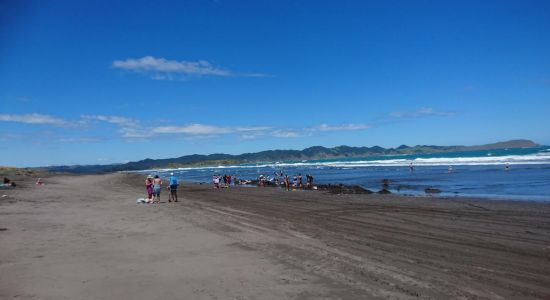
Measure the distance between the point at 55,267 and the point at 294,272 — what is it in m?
4.77

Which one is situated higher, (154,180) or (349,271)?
(154,180)

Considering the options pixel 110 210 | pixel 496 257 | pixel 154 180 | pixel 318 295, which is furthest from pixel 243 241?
pixel 154 180

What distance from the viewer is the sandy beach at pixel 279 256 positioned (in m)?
7.04

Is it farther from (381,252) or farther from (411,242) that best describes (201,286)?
(411,242)

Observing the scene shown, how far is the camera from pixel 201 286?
7223mm

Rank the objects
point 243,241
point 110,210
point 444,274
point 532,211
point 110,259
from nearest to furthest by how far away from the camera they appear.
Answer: point 444,274, point 110,259, point 243,241, point 532,211, point 110,210

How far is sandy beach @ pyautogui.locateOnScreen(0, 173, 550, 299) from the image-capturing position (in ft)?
23.1

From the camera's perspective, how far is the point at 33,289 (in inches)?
276

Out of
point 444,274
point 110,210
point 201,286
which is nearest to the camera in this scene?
point 201,286

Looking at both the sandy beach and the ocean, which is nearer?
the sandy beach

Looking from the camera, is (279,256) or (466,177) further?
(466,177)

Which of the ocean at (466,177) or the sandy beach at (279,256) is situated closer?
the sandy beach at (279,256)

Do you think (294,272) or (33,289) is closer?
(33,289)

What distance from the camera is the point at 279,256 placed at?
9469 millimetres
